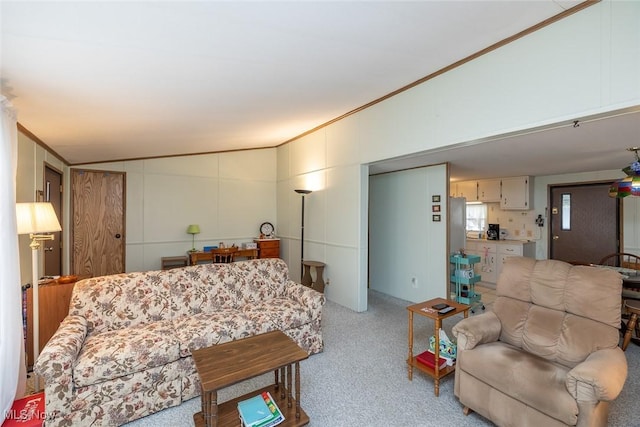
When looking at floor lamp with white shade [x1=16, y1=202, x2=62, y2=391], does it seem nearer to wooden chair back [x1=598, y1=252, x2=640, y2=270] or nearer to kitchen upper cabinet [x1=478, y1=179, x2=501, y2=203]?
wooden chair back [x1=598, y1=252, x2=640, y2=270]

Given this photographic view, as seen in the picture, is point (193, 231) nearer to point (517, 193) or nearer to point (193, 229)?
point (193, 229)

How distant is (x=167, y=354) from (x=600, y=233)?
6.38 m

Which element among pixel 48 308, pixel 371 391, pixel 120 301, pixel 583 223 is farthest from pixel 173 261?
pixel 583 223

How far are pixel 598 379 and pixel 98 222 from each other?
21.0 ft

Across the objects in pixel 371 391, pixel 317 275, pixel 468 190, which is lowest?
pixel 371 391

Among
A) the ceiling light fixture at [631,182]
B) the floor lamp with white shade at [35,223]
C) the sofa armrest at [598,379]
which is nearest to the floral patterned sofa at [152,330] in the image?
the floor lamp with white shade at [35,223]

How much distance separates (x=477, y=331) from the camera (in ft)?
6.92

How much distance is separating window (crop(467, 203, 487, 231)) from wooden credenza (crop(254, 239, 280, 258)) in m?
4.36

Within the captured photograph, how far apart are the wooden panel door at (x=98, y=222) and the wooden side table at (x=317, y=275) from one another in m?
3.27

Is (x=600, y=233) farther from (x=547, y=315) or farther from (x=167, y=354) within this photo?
(x=167, y=354)

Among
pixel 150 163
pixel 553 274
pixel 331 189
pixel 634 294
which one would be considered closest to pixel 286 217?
pixel 331 189

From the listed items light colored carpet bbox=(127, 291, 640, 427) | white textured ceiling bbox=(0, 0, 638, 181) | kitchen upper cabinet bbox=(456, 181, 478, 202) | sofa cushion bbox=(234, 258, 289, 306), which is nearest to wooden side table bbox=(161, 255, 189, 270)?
white textured ceiling bbox=(0, 0, 638, 181)

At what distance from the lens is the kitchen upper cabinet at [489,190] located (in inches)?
229

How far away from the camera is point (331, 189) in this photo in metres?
4.72
